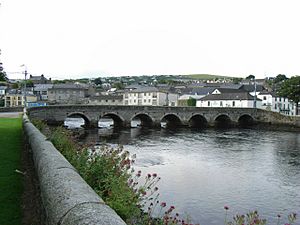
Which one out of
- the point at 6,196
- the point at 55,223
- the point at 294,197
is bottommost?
the point at 294,197

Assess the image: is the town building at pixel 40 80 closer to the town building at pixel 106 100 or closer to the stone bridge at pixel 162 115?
the town building at pixel 106 100

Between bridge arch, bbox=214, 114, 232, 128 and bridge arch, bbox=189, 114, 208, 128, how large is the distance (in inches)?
99.9

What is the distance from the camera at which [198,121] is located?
214ft

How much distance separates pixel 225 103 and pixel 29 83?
84.7 meters

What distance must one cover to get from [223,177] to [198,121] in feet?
150

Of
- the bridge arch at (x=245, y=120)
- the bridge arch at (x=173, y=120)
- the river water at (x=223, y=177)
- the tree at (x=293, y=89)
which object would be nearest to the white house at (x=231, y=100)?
the tree at (x=293, y=89)

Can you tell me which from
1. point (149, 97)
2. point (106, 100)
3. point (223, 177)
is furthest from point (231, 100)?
point (223, 177)

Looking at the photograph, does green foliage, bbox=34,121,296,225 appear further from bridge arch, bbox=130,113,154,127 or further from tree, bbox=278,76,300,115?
tree, bbox=278,76,300,115

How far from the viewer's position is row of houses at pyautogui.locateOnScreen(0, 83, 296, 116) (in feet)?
289

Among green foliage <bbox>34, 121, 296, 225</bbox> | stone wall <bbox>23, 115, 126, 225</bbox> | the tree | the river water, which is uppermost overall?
the tree

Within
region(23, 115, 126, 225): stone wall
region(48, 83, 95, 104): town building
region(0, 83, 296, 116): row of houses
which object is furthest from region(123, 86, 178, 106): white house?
region(23, 115, 126, 225): stone wall

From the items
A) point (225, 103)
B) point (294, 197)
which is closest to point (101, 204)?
point (294, 197)

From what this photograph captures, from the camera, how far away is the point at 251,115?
66562 mm

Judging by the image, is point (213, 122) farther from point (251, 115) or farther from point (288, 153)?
point (288, 153)
